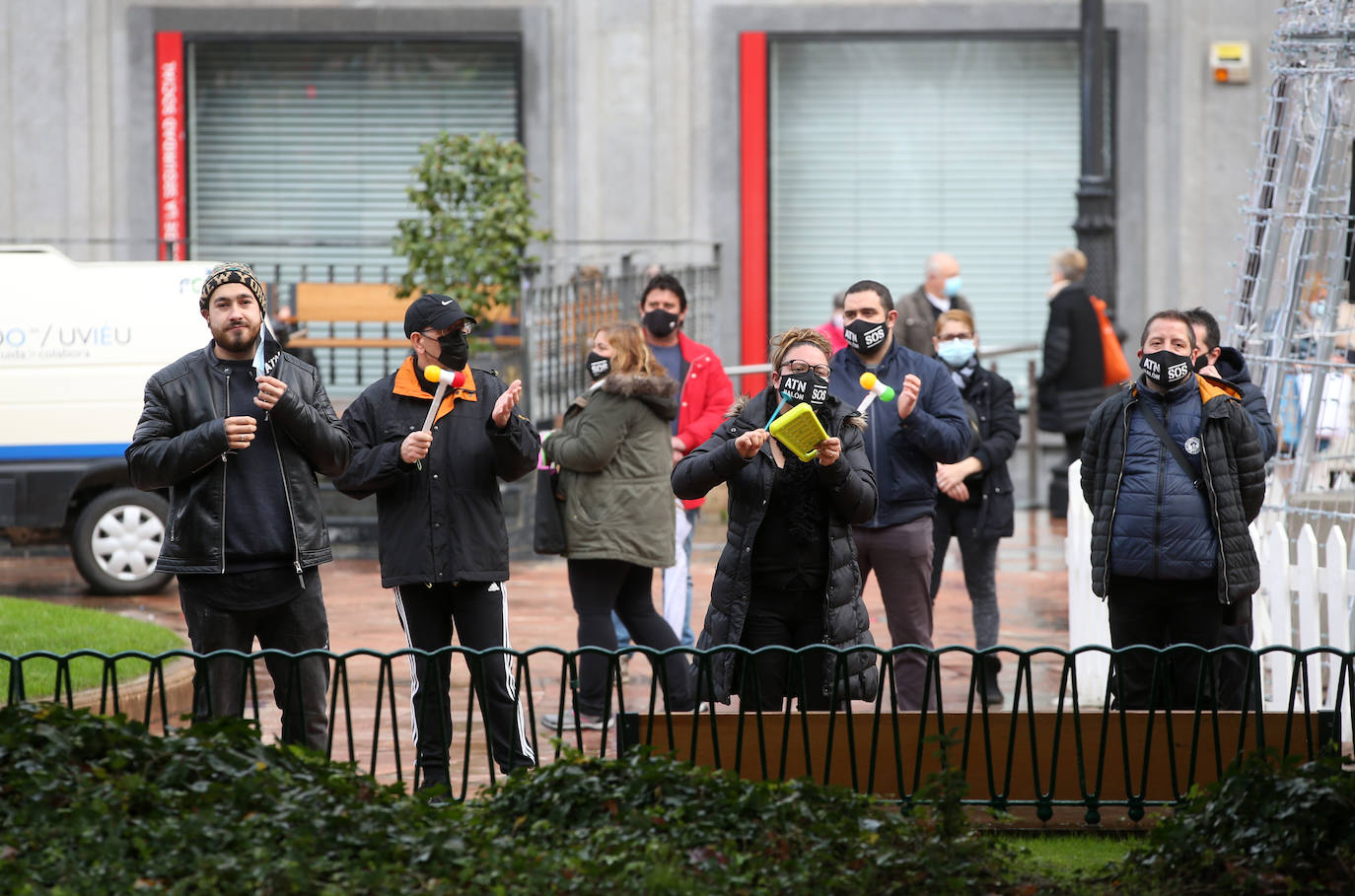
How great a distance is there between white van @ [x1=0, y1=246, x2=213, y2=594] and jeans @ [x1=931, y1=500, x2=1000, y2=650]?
4657 millimetres

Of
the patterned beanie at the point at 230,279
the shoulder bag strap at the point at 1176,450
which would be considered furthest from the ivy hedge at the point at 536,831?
the shoulder bag strap at the point at 1176,450

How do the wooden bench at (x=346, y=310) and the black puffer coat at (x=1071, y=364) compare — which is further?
the wooden bench at (x=346, y=310)

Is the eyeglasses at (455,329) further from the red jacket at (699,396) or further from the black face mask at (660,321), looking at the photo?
the red jacket at (699,396)

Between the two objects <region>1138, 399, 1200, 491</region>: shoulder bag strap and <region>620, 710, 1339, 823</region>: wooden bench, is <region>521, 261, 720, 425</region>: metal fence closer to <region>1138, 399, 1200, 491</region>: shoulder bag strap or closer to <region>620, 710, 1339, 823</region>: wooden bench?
<region>1138, 399, 1200, 491</region>: shoulder bag strap

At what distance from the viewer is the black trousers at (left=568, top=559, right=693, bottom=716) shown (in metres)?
7.62

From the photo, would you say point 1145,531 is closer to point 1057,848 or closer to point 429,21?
point 1057,848

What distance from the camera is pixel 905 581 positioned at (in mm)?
7371

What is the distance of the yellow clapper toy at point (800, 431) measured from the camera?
5844 millimetres

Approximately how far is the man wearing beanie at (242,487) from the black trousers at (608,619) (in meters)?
1.72

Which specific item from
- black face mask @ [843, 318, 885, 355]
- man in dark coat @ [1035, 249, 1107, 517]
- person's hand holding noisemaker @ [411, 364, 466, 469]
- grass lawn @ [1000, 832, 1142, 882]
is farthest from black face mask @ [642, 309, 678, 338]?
man in dark coat @ [1035, 249, 1107, 517]

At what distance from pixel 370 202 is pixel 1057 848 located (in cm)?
1387

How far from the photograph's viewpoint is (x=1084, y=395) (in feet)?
43.2

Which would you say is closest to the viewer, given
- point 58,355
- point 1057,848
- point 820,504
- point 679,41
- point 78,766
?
point 78,766

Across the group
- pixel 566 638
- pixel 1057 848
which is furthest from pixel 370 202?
pixel 1057 848
